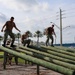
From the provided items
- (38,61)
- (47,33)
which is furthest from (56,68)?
(47,33)

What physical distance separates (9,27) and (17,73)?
2.93 m

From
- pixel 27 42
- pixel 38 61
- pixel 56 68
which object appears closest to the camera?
pixel 56 68

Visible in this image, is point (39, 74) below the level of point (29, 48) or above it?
below

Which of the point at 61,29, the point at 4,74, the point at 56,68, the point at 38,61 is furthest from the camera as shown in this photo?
the point at 61,29

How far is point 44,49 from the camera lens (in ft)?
53.0

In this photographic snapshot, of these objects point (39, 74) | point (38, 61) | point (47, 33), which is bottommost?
point (39, 74)

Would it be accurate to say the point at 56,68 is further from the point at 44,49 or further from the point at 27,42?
the point at 27,42

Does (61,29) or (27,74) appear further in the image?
(61,29)

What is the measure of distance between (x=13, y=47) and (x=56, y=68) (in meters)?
7.31

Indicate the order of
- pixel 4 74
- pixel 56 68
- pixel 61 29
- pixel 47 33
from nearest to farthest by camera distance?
pixel 56 68 < pixel 4 74 < pixel 47 33 < pixel 61 29

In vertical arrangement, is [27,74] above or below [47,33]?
below

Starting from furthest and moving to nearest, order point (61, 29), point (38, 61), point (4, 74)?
point (61, 29), point (4, 74), point (38, 61)

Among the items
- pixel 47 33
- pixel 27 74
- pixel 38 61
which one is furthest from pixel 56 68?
pixel 47 33

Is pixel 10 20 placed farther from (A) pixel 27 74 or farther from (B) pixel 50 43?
(B) pixel 50 43
